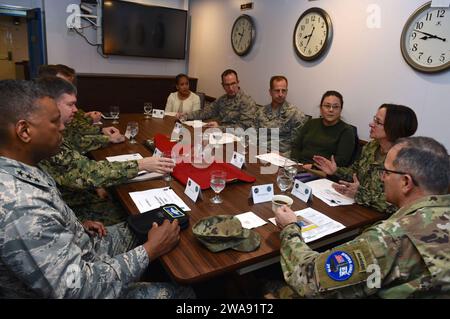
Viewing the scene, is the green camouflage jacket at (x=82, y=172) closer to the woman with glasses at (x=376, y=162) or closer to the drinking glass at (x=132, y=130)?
the drinking glass at (x=132, y=130)

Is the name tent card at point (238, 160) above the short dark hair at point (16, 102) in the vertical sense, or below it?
below

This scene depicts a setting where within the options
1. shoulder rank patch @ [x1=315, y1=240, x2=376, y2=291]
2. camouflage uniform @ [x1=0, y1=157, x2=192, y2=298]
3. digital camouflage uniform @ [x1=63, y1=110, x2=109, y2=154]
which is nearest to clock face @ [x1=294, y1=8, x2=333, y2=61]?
digital camouflage uniform @ [x1=63, y1=110, x2=109, y2=154]

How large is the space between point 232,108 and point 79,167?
229cm

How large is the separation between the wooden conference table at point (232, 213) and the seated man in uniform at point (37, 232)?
0.10 m

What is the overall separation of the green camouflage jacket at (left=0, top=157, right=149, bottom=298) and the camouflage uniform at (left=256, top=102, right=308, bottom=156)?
8.05 ft

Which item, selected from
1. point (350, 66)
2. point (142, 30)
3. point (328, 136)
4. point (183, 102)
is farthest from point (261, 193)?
point (142, 30)

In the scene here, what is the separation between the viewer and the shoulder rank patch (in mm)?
887

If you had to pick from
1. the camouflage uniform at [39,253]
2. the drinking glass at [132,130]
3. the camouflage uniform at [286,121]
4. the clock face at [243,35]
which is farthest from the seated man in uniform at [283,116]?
the camouflage uniform at [39,253]

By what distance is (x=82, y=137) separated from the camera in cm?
234

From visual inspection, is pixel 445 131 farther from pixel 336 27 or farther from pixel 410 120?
pixel 336 27

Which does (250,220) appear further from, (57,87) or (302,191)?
(57,87)

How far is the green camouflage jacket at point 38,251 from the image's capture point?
833 mm
